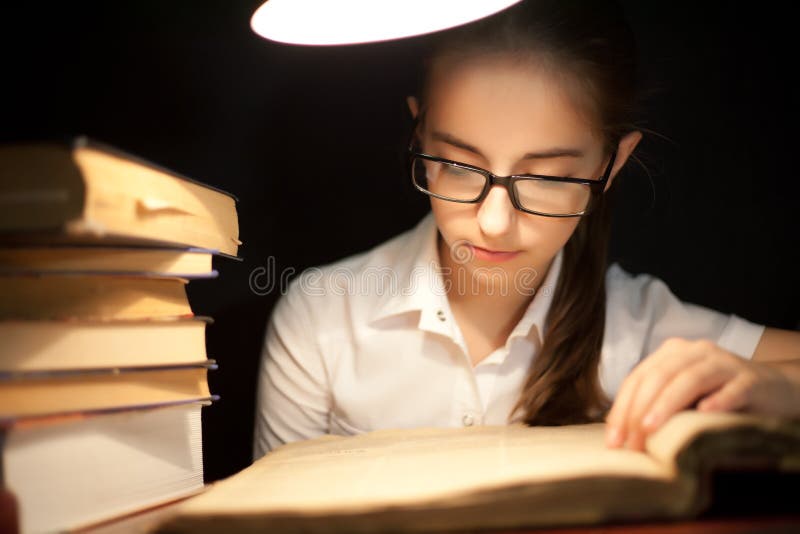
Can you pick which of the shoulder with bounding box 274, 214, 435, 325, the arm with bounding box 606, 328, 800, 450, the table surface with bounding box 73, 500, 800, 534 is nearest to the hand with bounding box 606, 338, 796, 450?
the arm with bounding box 606, 328, 800, 450

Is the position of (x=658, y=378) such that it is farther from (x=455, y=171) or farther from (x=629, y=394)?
(x=455, y=171)

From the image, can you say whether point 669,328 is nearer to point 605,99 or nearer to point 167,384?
point 605,99

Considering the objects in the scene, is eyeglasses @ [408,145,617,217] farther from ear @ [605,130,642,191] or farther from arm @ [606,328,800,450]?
arm @ [606,328,800,450]

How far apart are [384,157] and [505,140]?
20.4 inches

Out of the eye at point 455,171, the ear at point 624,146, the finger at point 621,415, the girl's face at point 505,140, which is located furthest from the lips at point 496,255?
the finger at point 621,415

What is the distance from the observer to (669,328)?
3.94 ft

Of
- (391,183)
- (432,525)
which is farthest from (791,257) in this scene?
(432,525)

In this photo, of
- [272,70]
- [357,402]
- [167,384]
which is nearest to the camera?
[167,384]

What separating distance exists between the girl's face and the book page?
1.01ft

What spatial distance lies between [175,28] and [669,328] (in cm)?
110

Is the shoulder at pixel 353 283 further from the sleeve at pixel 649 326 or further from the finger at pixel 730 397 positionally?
the finger at pixel 730 397

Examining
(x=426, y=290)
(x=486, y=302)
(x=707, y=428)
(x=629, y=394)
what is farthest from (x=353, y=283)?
(x=707, y=428)

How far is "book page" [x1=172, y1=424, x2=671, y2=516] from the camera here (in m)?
0.57

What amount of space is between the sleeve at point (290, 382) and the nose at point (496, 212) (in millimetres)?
431
